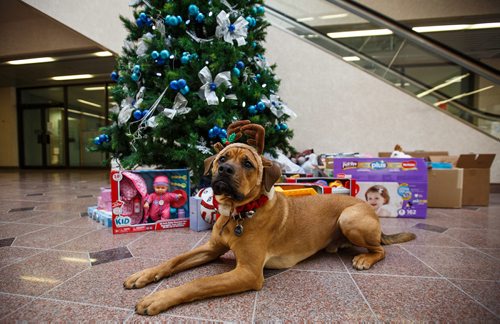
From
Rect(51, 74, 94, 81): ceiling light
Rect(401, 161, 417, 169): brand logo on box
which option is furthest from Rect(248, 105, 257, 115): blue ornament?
Rect(51, 74, 94, 81): ceiling light

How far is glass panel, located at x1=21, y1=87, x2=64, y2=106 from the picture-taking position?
9758 mm

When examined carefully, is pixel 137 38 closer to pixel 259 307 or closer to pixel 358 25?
pixel 259 307

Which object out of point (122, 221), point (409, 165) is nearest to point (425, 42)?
point (409, 165)

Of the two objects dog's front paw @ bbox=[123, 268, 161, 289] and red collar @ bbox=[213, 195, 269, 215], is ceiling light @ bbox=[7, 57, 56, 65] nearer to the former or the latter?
dog's front paw @ bbox=[123, 268, 161, 289]

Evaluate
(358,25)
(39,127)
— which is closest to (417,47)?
(358,25)

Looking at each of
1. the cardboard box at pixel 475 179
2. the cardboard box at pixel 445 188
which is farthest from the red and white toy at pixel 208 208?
the cardboard box at pixel 475 179

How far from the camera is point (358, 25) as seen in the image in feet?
14.8

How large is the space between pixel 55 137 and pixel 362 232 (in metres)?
12.9

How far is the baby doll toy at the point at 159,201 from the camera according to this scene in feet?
6.86

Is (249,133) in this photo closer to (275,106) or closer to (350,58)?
(275,106)

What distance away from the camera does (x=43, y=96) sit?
32.7 feet

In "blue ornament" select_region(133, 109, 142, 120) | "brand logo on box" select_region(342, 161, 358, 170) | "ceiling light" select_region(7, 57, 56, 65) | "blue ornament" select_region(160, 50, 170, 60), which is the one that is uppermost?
"ceiling light" select_region(7, 57, 56, 65)

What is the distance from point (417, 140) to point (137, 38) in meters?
4.77

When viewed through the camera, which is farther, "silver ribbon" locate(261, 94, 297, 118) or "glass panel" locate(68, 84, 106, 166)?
"glass panel" locate(68, 84, 106, 166)
